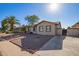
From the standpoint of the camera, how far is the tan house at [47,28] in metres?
4.11

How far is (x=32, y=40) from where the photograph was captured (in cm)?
411

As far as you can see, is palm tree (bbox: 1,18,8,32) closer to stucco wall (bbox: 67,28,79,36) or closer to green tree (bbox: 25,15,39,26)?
green tree (bbox: 25,15,39,26)

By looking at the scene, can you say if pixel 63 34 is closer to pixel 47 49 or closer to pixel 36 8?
pixel 47 49

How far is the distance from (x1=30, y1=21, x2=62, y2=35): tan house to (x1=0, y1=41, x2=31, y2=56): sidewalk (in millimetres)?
635

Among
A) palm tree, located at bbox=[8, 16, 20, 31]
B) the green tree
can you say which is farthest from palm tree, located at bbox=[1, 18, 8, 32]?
the green tree

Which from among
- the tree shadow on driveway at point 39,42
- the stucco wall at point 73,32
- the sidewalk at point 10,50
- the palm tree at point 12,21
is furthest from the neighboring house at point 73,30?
the palm tree at point 12,21

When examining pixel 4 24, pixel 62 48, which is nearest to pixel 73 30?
pixel 62 48

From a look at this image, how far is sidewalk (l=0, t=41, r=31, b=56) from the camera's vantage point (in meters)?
3.59

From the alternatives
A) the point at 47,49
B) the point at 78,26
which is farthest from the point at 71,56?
the point at 78,26

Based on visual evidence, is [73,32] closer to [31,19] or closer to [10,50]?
[31,19]

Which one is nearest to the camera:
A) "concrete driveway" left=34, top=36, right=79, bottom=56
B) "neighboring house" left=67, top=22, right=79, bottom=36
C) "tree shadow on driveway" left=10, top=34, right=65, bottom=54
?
"concrete driveway" left=34, top=36, right=79, bottom=56

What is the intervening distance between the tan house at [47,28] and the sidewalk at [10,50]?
635mm

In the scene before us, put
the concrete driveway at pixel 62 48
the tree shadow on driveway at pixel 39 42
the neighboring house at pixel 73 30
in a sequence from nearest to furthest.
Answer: the concrete driveway at pixel 62 48 < the tree shadow on driveway at pixel 39 42 < the neighboring house at pixel 73 30

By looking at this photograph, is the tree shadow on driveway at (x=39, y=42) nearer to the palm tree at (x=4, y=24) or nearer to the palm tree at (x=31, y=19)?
the palm tree at (x=31, y=19)
